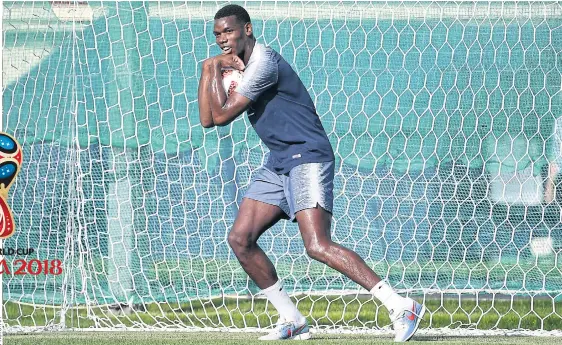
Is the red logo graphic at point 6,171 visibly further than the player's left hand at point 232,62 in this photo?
Yes

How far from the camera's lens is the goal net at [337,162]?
699 cm

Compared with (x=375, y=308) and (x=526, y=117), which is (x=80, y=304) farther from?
(x=526, y=117)

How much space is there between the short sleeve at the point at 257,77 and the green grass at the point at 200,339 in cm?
125

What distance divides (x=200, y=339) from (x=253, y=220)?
72cm

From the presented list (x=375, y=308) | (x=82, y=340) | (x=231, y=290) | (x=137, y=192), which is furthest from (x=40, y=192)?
(x=375, y=308)

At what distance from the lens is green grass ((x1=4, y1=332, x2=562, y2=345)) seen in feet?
17.2

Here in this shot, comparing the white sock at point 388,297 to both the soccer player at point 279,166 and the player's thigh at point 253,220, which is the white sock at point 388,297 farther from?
the player's thigh at point 253,220

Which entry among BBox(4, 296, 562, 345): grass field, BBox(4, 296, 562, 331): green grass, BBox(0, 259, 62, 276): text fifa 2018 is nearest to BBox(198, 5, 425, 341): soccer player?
BBox(4, 296, 562, 345): grass field

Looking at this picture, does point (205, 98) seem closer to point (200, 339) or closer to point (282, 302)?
point (282, 302)

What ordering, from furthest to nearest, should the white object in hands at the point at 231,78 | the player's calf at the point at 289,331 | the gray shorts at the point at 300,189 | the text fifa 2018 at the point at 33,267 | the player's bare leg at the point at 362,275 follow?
the text fifa 2018 at the point at 33,267 → the player's calf at the point at 289,331 → the white object in hands at the point at 231,78 → the gray shorts at the point at 300,189 → the player's bare leg at the point at 362,275

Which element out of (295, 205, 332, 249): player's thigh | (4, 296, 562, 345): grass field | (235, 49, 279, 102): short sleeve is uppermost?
(235, 49, 279, 102): short sleeve

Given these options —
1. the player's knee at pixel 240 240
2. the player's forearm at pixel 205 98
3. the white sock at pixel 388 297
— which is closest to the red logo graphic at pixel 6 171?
the player's forearm at pixel 205 98

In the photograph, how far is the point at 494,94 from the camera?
7.02 metres

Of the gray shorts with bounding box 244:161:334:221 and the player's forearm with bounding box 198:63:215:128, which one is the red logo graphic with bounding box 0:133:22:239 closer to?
the player's forearm with bounding box 198:63:215:128
